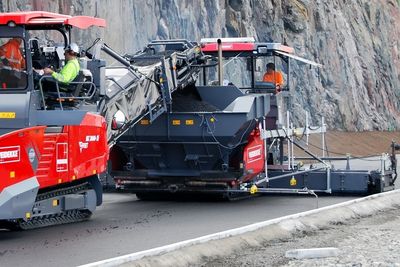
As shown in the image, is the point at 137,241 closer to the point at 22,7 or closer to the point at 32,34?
the point at 32,34

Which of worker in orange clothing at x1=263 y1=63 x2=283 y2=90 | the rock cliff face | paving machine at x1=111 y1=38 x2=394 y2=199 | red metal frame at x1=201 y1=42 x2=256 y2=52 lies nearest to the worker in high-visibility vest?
paving machine at x1=111 y1=38 x2=394 y2=199

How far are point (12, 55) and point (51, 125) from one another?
3.72 ft

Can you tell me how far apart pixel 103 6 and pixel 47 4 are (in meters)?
3.40

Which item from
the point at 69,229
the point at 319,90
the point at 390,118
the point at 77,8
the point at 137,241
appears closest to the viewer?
the point at 137,241

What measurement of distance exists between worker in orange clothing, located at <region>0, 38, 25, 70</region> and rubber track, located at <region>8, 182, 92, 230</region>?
1892 mm

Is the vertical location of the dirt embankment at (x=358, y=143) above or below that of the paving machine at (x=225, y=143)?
below

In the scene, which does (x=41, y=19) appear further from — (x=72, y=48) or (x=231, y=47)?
(x=231, y=47)

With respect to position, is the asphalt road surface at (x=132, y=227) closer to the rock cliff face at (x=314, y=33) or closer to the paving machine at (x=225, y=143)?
the paving machine at (x=225, y=143)

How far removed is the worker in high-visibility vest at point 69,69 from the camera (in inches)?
520

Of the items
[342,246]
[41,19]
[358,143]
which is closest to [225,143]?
[41,19]

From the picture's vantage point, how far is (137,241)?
12.7 m

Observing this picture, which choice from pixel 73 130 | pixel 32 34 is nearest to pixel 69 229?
pixel 73 130

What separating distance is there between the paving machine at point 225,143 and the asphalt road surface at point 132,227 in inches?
14.9

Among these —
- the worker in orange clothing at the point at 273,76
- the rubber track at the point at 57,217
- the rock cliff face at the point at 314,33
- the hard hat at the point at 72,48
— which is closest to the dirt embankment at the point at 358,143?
the rock cliff face at the point at 314,33
